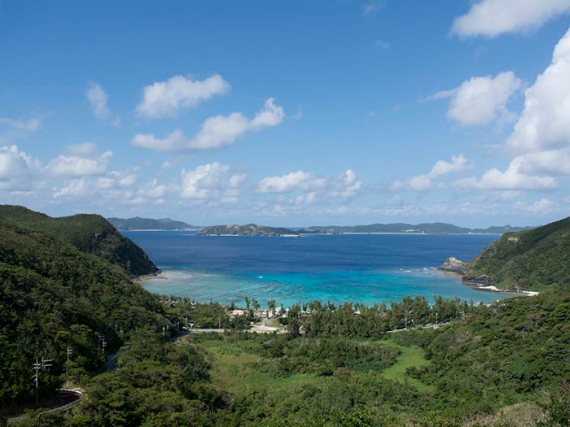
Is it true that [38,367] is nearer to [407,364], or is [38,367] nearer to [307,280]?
[407,364]

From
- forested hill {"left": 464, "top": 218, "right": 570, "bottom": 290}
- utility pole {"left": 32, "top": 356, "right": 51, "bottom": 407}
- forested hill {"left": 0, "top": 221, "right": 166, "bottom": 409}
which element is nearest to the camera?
utility pole {"left": 32, "top": 356, "right": 51, "bottom": 407}

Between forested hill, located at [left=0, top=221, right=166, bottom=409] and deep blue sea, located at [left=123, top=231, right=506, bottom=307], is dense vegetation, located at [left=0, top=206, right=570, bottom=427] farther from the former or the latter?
deep blue sea, located at [left=123, top=231, right=506, bottom=307]

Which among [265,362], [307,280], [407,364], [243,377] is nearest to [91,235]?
[307,280]

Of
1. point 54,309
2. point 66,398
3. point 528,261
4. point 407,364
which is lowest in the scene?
point 407,364

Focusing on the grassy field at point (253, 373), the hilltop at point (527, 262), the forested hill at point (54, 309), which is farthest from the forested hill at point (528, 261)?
the forested hill at point (54, 309)

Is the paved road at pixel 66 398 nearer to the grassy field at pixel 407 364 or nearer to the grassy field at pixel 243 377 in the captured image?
the grassy field at pixel 243 377

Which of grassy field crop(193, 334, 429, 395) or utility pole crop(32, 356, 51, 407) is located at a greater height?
utility pole crop(32, 356, 51, 407)

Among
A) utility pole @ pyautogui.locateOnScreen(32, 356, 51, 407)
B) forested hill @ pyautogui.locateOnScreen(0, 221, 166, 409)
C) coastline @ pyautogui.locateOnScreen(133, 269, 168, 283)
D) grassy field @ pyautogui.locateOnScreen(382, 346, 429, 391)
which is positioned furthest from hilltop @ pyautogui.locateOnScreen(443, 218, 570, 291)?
utility pole @ pyautogui.locateOnScreen(32, 356, 51, 407)
